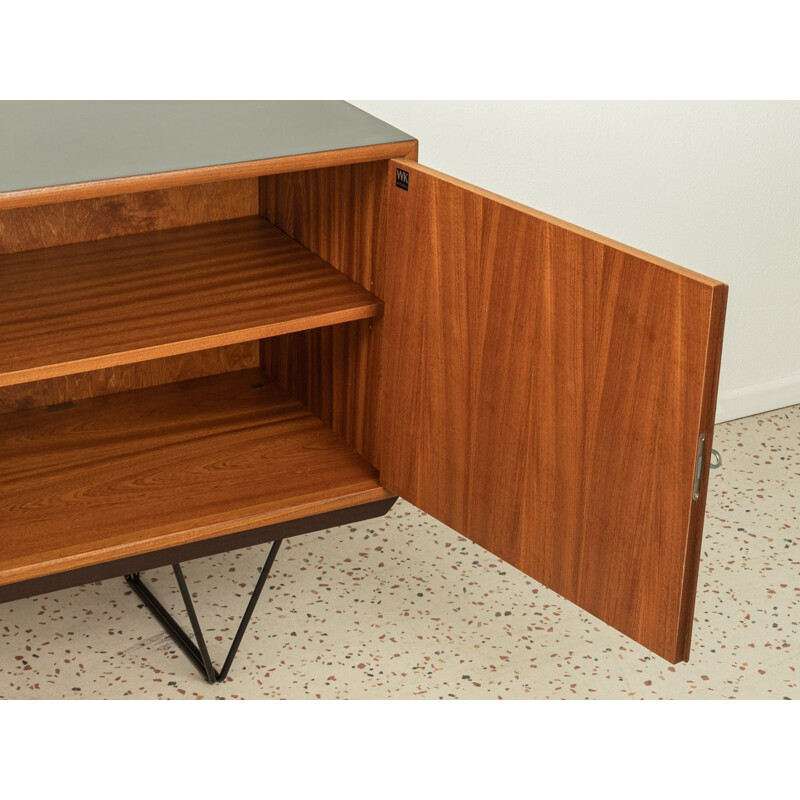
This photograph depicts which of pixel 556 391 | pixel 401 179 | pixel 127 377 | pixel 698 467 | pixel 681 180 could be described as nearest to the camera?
pixel 698 467

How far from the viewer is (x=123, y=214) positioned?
204 cm

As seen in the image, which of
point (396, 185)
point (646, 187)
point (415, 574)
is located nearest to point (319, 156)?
point (396, 185)

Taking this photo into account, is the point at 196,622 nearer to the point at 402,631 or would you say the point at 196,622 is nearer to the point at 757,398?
the point at 402,631

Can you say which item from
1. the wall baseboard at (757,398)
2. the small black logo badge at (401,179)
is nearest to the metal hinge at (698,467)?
the small black logo badge at (401,179)

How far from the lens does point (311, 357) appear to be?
6.81 ft

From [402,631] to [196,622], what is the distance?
0.44 m

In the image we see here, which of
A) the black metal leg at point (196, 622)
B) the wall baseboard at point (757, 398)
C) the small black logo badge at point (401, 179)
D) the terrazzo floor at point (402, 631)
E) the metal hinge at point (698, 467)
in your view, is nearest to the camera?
the metal hinge at point (698, 467)

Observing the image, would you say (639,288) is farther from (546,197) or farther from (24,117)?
(546,197)

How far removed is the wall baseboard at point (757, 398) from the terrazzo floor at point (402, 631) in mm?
565

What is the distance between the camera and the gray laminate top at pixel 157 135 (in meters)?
Answer: 1.58

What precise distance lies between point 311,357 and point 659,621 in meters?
0.85

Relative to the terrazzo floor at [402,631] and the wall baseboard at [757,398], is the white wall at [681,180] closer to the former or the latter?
the wall baseboard at [757,398]

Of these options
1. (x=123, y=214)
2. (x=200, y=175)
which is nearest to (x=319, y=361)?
(x=123, y=214)

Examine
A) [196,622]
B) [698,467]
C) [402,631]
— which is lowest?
[402,631]
